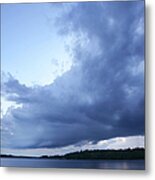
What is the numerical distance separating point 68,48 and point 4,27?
33 centimetres

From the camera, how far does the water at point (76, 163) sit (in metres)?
1.93

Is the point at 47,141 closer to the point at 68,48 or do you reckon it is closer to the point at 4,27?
the point at 68,48

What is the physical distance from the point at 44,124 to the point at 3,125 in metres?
0.19

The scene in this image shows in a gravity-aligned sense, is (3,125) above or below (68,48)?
below

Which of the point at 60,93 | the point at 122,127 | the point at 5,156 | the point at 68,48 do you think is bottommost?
the point at 5,156

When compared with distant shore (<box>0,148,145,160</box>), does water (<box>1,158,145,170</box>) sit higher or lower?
lower

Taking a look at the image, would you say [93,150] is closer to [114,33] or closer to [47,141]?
[47,141]

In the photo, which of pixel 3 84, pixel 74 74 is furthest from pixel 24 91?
pixel 74 74

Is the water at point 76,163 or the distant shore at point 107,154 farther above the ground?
the distant shore at point 107,154

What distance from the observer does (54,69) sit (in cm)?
200

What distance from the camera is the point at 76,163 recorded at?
6.43 ft

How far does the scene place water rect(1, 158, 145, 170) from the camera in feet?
6.33

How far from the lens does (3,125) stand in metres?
2.02

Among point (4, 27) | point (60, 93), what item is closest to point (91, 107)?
point (60, 93)
